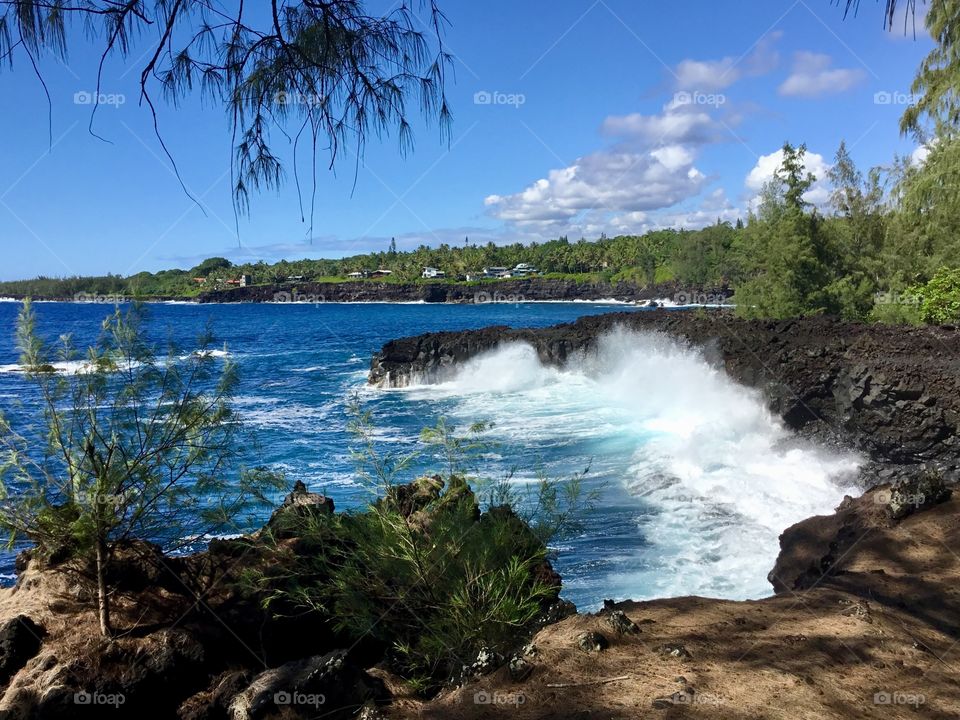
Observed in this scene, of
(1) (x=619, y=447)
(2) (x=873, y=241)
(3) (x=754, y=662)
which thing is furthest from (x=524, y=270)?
(3) (x=754, y=662)

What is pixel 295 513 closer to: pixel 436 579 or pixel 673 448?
pixel 436 579

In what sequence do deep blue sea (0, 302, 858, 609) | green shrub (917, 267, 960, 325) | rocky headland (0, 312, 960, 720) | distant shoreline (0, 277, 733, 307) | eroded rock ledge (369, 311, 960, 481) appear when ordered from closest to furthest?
rocky headland (0, 312, 960, 720) < deep blue sea (0, 302, 858, 609) < eroded rock ledge (369, 311, 960, 481) < green shrub (917, 267, 960, 325) < distant shoreline (0, 277, 733, 307)

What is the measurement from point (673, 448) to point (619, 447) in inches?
57.2

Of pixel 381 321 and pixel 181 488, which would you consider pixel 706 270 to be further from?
pixel 181 488

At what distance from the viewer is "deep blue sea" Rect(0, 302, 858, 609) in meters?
9.98

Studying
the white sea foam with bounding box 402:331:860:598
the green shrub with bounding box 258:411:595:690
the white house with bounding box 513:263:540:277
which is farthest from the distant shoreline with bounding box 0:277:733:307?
the green shrub with bounding box 258:411:595:690

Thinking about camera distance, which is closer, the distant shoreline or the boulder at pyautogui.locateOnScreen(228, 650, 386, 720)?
the boulder at pyautogui.locateOnScreen(228, 650, 386, 720)

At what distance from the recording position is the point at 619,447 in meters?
17.5

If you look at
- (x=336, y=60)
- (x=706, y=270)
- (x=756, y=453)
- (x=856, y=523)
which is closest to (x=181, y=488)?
(x=336, y=60)

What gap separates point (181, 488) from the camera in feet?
19.5

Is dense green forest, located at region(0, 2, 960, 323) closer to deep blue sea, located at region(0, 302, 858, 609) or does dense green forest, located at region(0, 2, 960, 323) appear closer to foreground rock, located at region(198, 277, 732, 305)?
deep blue sea, located at region(0, 302, 858, 609)

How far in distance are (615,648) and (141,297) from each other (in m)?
5.23

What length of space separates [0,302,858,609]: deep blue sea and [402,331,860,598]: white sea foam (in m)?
0.04

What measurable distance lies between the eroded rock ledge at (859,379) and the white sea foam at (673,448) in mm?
635
